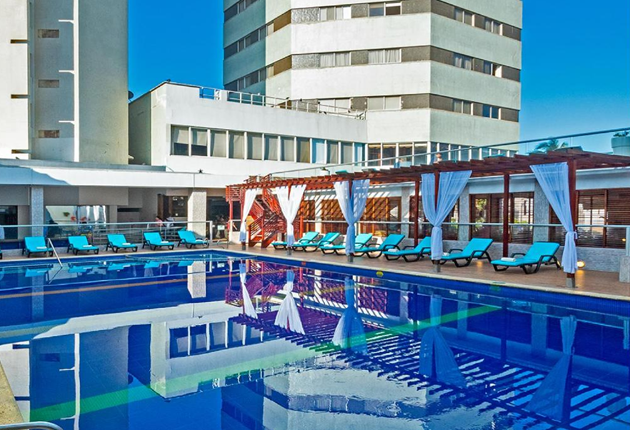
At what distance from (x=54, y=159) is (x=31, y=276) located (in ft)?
39.6

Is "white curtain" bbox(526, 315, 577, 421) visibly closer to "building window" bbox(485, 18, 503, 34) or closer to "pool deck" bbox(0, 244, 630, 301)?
"pool deck" bbox(0, 244, 630, 301)

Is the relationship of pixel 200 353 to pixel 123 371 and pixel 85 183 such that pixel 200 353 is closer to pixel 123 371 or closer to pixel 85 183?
pixel 123 371

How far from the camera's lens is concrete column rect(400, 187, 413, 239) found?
18.7 m

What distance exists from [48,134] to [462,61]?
22.7 metres

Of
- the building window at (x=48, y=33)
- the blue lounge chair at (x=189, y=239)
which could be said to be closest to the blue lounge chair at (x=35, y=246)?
the blue lounge chair at (x=189, y=239)

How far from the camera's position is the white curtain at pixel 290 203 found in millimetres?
18672

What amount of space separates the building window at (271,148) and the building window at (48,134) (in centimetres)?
1004

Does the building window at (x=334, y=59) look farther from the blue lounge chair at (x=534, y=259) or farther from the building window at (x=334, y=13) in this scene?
the blue lounge chair at (x=534, y=259)

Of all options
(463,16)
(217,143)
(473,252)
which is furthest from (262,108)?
(473,252)

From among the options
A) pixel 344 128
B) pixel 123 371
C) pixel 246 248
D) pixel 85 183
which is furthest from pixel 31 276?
pixel 344 128

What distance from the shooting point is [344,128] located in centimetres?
2816

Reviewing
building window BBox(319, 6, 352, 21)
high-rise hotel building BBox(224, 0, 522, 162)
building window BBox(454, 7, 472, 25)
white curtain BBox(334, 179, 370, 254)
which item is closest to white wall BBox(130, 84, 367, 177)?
high-rise hotel building BBox(224, 0, 522, 162)

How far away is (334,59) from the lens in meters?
29.1

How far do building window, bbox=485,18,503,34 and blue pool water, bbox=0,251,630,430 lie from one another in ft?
78.5
